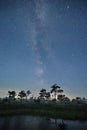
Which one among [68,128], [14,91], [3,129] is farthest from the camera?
[14,91]

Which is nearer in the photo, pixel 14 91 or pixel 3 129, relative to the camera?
pixel 3 129

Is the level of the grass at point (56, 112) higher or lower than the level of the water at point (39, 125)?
higher

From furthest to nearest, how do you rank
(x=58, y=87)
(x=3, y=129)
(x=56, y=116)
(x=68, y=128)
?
(x=58, y=87) → (x=56, y=116) → (x=68, y=128) → (x=3, y=129)

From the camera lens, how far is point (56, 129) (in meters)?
44.7

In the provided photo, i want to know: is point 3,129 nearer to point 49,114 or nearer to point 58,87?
point 49,114

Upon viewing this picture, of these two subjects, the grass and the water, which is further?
the grass

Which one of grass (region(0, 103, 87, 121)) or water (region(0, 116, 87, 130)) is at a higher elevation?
→ grass (region(0, 103, 87, 121))

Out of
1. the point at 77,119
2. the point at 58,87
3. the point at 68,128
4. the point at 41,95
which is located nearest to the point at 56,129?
the point at 68,128

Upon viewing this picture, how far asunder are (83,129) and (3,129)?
19759 millimetres

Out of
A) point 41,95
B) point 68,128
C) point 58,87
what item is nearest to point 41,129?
point 68,128

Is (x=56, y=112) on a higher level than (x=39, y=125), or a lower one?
higher

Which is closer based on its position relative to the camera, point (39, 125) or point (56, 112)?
point (39, 125)

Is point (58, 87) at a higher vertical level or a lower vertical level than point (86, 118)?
higher

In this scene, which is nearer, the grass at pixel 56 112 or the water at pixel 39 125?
the water at pixel 39 125
